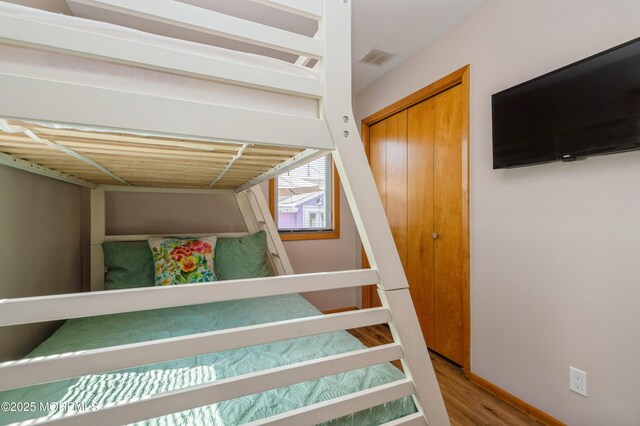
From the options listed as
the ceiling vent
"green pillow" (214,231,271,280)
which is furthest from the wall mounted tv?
"green pillow" (214,231,271,280)

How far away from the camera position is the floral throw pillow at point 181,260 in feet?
5.93

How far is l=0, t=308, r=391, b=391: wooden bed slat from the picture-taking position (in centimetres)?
48

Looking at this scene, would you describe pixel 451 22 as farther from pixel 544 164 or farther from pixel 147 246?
pixel 147 246

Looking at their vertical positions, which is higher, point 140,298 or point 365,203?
point 365,203

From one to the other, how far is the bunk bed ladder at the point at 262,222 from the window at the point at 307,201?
0.36 meters

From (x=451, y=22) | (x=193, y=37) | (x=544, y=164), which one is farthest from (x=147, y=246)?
(x=451, y=22)

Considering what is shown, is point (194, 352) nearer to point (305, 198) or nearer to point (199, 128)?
point (199, 128)

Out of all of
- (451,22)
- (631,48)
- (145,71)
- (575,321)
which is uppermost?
(451,22)

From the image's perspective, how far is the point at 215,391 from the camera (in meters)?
0.59

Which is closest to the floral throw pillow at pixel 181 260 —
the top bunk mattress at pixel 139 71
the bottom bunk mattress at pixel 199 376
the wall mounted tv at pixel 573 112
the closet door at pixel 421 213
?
the bottom bunk mattress at pixel 199 376

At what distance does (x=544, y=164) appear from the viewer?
1502mm

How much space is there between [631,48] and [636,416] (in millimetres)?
1489

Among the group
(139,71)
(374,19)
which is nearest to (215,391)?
(139,71)

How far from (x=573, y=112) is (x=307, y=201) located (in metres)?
2.13
